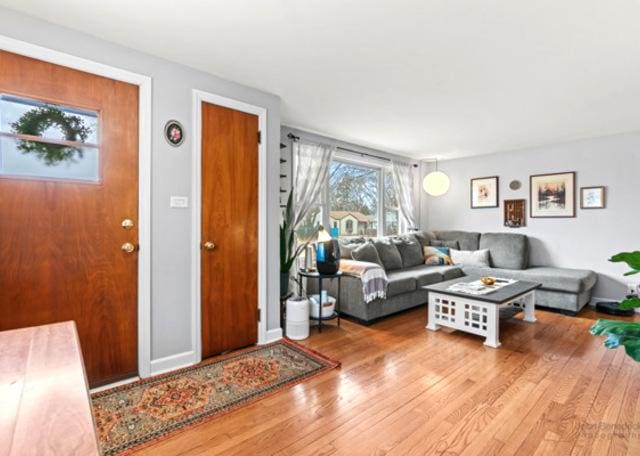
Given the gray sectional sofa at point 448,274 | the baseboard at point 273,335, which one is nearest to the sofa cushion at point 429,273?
the gray sectional sofa at point 448,274

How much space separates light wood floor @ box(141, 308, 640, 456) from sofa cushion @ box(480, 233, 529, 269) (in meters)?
1.75

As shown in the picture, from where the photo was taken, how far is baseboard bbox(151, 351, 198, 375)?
7.56ft

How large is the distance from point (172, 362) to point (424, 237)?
4.20 m

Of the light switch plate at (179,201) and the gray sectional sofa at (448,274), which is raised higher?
the light switch plate at (179,201)

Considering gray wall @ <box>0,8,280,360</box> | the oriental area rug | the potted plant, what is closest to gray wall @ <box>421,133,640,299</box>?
the potted plant

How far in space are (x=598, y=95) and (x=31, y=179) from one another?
4467mm

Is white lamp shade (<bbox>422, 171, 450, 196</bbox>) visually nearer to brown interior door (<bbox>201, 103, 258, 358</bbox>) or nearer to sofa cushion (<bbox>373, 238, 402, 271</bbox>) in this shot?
sofa cushion (<bbox>373, 238, 402, 271</bbox>)

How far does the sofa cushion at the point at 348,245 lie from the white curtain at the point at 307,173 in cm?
65

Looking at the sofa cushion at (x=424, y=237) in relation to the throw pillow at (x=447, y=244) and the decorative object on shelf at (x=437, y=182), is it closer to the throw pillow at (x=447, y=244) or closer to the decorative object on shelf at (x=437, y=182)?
the throw pillow at (x=447, y=244)

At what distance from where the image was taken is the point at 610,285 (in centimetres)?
415

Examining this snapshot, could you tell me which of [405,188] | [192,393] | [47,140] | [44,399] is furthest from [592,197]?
[47,140]

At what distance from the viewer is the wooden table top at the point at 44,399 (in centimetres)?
57

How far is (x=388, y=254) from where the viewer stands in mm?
4387

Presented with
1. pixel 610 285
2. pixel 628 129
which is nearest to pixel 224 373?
pixel 610 285
